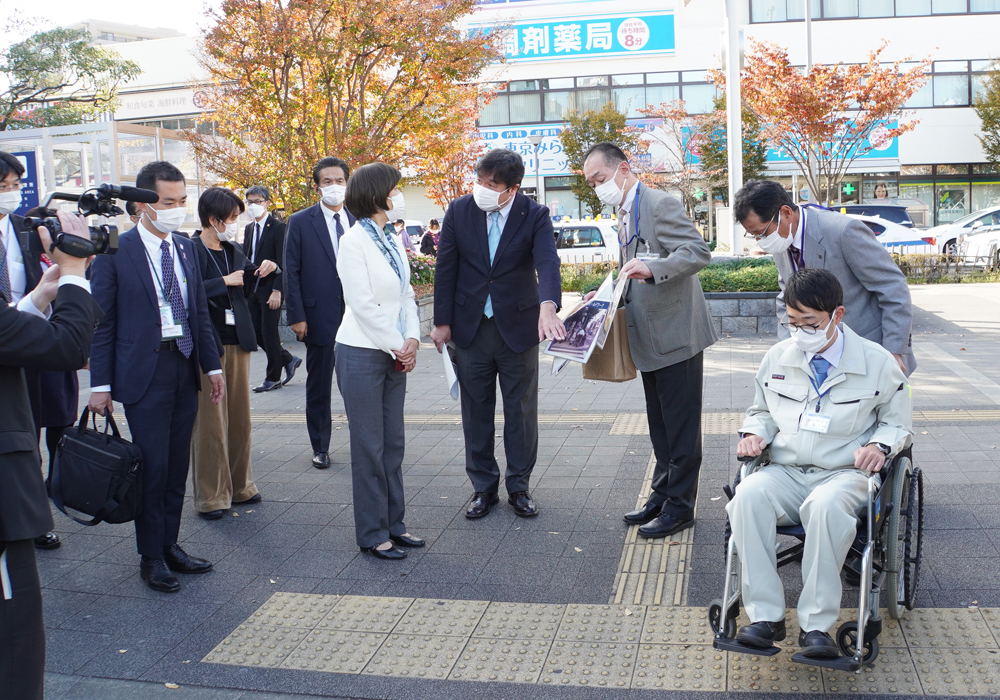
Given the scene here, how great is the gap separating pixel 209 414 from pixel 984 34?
36.6m

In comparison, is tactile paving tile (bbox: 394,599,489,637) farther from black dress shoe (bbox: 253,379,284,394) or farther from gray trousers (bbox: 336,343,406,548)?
black dress shoe (bbox: 253,379,284,394)

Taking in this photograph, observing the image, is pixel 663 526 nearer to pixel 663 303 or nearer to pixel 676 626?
pixel 676 626

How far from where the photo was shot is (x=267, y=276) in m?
8.12

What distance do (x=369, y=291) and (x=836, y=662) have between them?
258 cm

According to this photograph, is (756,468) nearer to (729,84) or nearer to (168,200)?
(168,200)

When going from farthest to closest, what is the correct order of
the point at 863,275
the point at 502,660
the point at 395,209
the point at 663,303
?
the point at 395,209 < the point at 663,303 < the point at 863,275 < the point at 502,660

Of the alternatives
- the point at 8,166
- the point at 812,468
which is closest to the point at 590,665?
the point at 812,468

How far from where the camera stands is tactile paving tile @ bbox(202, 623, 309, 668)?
11.2 feet

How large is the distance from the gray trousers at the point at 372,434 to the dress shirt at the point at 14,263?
1576 millimetres

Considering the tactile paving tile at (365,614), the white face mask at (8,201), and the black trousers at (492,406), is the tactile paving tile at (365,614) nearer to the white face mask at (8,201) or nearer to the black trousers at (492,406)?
the black trousers at (492,406)

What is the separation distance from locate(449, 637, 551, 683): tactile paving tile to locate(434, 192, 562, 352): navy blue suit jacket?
5.86ft

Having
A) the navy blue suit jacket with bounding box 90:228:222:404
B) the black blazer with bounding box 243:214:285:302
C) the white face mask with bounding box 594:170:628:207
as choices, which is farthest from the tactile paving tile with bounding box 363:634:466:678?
the black blazer with bounding box 243:214:285:302

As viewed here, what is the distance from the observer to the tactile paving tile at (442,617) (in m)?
3.62

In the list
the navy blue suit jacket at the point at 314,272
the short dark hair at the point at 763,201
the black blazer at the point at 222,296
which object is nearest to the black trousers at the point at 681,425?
the short dark hair at the point at 763,201
